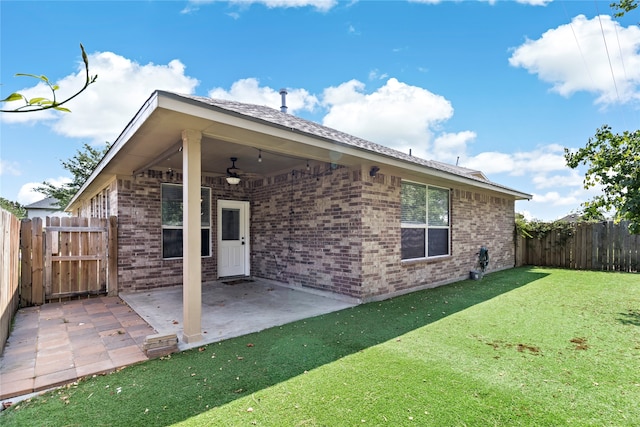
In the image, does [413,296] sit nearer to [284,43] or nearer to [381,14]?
[381,14]

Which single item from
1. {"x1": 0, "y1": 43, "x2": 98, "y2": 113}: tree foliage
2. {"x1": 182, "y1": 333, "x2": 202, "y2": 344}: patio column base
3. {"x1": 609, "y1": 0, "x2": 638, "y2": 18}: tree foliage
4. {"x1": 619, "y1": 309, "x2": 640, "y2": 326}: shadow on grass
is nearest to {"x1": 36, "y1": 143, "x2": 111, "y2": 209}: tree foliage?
{"x1": 182, "y1": 333, "x2": 202, "y2": 344}: patio column base

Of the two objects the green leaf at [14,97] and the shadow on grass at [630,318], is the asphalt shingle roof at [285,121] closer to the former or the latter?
the green leaf at [14,97]

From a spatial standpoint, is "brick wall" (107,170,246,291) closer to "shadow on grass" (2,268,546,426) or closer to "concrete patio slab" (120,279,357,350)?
"concrete patio slab" (120,279,357,350)

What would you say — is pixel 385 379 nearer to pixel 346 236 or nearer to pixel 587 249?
pixel 346 236

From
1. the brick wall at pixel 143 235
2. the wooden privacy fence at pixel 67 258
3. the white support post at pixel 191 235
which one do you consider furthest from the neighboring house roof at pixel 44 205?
the white support post at pixel 191 235

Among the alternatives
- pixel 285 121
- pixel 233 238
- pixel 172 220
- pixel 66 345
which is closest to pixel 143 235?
pixel 172 220

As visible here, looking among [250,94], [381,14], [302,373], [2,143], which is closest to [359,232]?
[302,373]

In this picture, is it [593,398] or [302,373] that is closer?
[593,398]

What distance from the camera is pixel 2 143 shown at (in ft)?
3.26

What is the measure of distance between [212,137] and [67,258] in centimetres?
496

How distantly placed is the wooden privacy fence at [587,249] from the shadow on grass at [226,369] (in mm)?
9270

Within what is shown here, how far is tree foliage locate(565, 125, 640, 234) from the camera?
216 inches

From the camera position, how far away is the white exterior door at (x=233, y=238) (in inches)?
356

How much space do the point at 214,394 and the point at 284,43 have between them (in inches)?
350
